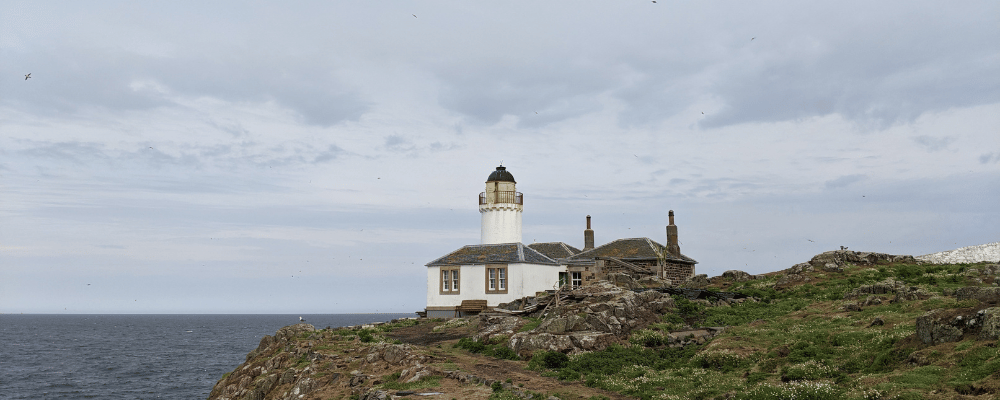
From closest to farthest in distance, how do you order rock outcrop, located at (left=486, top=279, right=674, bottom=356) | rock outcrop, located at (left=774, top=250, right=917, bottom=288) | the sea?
rock outcrop, located at (left=486, top=279, right=674, bottom=356) < rock outcrop, located at (left=774, top=250, right=917, bottom=288) < the sea

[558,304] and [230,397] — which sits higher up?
[558,304]

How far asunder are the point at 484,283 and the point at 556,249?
13.1 meters

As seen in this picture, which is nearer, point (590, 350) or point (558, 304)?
point (590, 350)

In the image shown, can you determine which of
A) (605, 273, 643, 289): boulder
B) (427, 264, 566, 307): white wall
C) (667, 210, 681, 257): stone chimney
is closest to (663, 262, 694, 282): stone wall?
(667, 210, 681, 257): stone chimney

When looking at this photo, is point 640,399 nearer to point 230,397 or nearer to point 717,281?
point 230,397

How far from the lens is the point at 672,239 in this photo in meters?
53.9

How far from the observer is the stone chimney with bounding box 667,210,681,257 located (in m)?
53.5

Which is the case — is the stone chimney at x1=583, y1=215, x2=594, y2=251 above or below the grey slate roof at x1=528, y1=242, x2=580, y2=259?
above

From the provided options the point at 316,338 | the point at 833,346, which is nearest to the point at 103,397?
the point at 316,338

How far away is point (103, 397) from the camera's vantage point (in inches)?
1774

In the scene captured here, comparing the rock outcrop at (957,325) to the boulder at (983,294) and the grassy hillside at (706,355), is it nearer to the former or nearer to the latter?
the grassy hillside at (706,355)

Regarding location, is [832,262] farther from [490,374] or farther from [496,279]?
[490,374]

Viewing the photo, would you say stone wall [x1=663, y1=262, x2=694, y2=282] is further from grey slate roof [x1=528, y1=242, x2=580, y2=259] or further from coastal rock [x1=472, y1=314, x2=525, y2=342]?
coastal rock [x1=472, y1=314, x2=525, y2=342]

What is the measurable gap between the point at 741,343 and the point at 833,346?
3.07 metres
